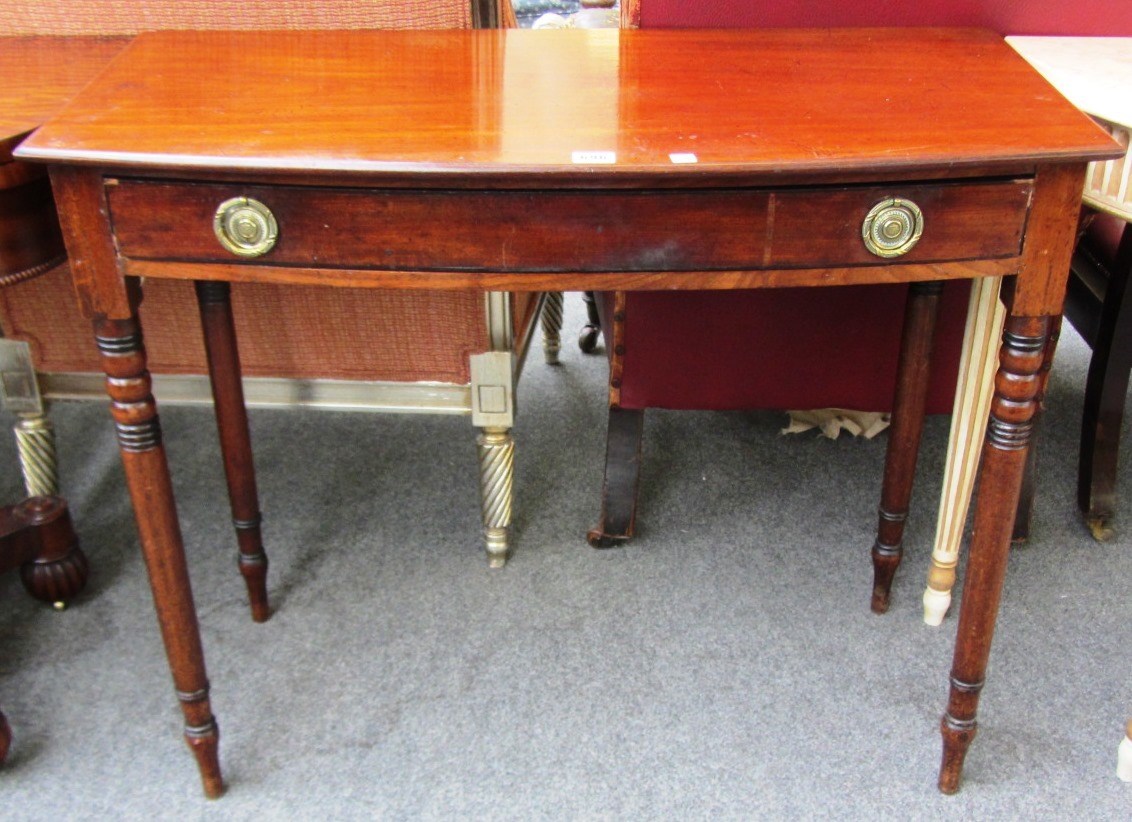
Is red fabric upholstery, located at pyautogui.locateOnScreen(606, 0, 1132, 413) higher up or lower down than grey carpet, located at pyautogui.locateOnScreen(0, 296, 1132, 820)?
higher up

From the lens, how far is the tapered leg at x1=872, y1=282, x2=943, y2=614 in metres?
1.37

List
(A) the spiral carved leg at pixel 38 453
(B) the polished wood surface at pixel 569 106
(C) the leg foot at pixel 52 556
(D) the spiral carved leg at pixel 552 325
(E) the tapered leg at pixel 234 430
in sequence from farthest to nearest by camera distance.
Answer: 1. (D) the spiral carved leg at pixel 552 325
2. (A) the spiral carved leg at pixel 38 453
3. (C) the leg foot at pixel 52 556
4. (E) the tapered leg at pixel 234 430
5. (B) the polished wood surface at pixel 569 106

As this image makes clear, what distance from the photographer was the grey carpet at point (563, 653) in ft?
4.18

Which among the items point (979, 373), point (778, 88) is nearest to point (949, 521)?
point (979, 373)

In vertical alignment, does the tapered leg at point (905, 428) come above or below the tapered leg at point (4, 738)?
above

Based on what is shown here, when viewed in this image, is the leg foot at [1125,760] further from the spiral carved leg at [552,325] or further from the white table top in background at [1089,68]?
the spiral carved leg at [552,325]

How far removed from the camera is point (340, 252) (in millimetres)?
971

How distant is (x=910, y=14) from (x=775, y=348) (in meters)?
0.48

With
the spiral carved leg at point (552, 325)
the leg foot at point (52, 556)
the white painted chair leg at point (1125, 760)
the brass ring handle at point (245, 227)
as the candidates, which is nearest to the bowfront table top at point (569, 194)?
the brass ring handle at point (245, 227)

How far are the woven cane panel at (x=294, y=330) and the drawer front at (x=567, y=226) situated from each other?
1.70ft

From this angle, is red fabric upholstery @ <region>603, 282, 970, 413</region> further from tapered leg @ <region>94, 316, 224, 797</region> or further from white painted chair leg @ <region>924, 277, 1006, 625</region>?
tapered leg @ <region>94, 316, 224, 797</region>

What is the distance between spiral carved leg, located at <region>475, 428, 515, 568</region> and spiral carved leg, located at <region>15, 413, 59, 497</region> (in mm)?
660

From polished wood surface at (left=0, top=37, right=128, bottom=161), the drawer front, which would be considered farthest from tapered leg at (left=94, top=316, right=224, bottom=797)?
polished wood surface at (left=0, top=37, right=128, bottom=161)

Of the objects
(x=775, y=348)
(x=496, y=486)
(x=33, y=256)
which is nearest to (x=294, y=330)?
(x=496, y=486)
